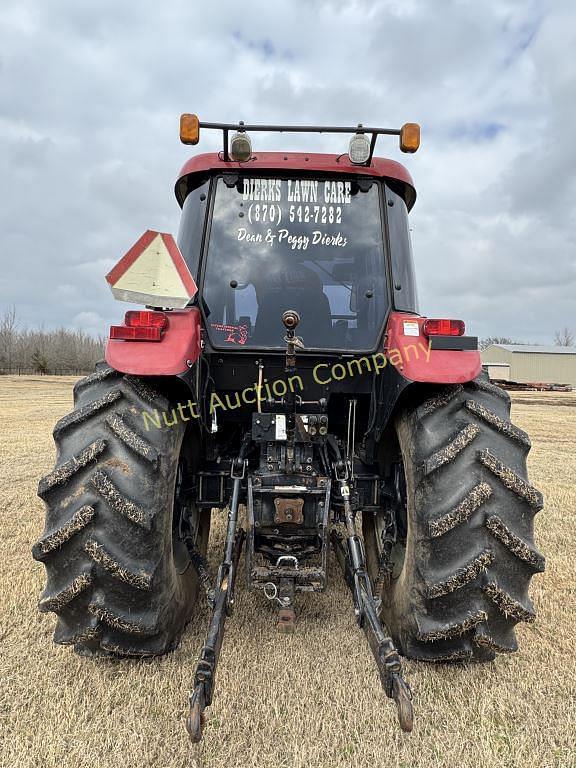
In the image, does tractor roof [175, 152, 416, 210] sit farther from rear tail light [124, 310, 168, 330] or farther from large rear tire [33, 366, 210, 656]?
large rear tire [33, 366, 210, 656]

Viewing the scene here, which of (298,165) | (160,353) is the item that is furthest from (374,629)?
(298,165)

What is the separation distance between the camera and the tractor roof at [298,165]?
3.04 meters

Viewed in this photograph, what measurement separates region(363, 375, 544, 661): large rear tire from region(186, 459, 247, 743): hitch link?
810 mm

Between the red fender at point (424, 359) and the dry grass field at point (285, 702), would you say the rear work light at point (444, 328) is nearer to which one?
the red fender at point (424, 359)

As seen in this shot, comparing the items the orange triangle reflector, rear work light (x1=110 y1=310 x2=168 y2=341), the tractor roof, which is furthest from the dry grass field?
the tractor roof

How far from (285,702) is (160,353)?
1590 millimetres

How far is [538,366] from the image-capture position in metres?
53.0

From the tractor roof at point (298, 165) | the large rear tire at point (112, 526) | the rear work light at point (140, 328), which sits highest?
the tractor roof at point (298, 165)

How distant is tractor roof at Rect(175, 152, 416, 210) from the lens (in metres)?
3.04

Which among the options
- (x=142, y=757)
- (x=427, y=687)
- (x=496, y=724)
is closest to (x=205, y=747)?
(x=142, y=757)

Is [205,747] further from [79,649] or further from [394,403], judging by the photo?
[394,403]

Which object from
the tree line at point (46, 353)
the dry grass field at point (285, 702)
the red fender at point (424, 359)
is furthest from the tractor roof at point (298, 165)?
the tree line at point (46, 353)

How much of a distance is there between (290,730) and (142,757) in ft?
1.84

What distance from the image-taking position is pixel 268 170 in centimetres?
305
